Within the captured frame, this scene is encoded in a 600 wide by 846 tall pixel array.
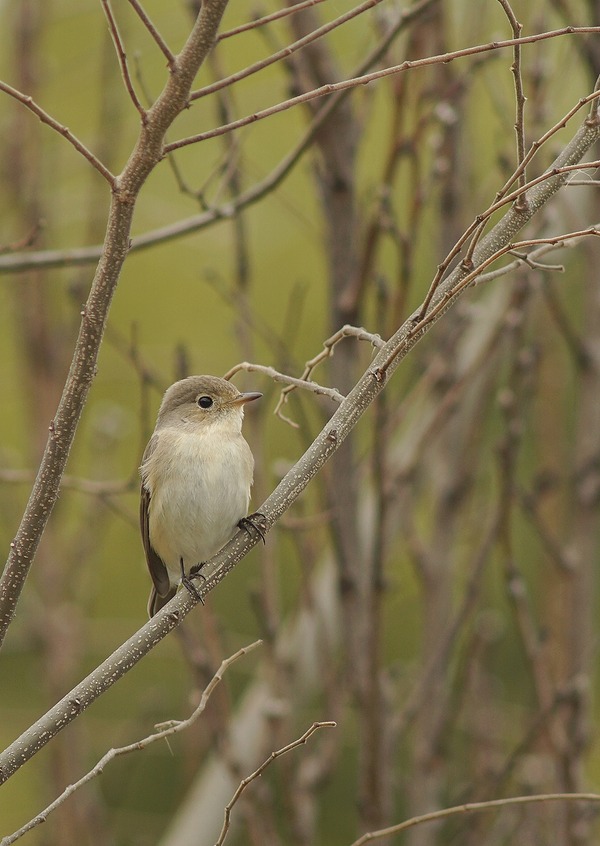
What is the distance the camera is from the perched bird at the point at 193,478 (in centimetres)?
305

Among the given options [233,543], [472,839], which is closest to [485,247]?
[233,543]

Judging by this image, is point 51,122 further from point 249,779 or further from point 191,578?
point 191,578

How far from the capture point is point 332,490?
3.08 metres

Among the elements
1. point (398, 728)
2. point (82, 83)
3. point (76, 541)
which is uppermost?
point (82, 83)

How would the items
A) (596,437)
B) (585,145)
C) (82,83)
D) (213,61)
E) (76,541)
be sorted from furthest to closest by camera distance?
1. (82,83)
2. (76,541)
3. (596,437)
4. (213,61)
5. (585,145)

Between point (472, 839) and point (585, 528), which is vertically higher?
point (585, 528)

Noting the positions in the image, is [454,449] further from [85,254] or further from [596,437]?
[85,254]

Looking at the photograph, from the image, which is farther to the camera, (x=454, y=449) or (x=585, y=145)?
(x=454, y=449)

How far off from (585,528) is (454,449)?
48 centimetres

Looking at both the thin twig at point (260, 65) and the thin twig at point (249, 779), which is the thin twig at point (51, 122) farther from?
the thin twig at point (249, 779)

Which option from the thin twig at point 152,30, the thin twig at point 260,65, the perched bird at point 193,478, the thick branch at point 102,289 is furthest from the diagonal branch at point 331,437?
the perched bird at point 193,478

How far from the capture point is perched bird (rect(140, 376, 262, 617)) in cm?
305

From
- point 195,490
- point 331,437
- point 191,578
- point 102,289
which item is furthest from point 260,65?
point 195,490

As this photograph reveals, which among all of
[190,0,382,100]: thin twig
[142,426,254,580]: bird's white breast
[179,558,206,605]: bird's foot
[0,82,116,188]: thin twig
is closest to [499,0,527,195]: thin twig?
[190,0,382,100]: thin twig
